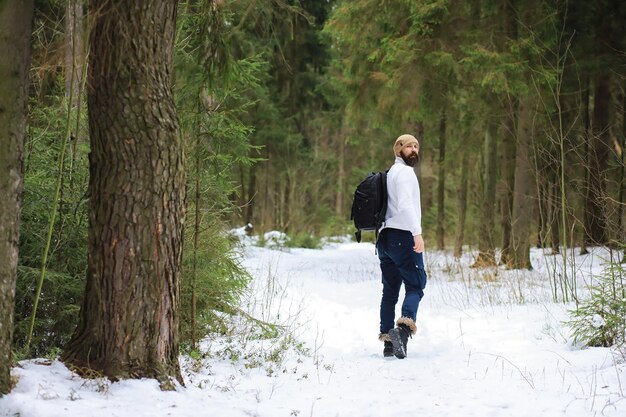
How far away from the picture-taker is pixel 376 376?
4.41 meters

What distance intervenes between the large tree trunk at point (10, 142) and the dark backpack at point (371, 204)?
3.01 meters

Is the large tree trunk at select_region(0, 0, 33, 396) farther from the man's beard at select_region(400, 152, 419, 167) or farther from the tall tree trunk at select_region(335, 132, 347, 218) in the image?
the tall tree trunk at select_region(335, 132, 347, 218)

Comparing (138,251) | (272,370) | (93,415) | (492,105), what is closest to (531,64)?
(492,105)

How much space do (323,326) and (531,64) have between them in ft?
21.4

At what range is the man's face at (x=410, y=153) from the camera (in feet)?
17.2

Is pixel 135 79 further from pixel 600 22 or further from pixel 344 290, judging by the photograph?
pixel 600 22

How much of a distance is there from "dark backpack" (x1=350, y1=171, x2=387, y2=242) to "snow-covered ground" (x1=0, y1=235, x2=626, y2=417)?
49.8 inches

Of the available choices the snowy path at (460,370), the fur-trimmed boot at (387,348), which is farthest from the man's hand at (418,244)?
the snowy path at (460,370)

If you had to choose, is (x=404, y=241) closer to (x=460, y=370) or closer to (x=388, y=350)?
(x=388, y=350)

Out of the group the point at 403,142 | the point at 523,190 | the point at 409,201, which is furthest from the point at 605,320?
the point at 523,190

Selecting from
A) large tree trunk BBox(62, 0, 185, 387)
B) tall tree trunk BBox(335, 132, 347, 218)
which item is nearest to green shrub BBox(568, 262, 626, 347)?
large tree trunk BBox(62, 0, 185, 387)

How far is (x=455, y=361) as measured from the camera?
16.1 feet

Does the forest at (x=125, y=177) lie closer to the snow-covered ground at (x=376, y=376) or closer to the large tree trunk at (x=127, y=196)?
the large tree trunk at (x=127, y=196)

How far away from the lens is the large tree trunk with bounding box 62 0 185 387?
10.5 feet
